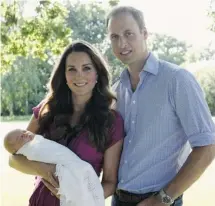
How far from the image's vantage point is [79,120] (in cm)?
187

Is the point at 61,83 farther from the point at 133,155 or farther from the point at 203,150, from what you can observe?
the point at 203,150

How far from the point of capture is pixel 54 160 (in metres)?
1.67

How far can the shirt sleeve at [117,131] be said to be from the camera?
1.72 meters

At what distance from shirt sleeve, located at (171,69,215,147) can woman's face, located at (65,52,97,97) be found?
1.39ft

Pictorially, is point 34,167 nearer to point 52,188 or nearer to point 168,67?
point 52,188

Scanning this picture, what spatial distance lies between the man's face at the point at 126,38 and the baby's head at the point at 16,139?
1.68 feet

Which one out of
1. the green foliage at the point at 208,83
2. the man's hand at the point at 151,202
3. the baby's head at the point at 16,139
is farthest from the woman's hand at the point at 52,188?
the green foliage at the point at 208,83

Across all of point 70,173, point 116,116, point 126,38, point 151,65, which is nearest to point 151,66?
point 151,65

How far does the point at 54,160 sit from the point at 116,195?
31cm

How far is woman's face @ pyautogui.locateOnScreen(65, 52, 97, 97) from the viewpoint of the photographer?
180 cm

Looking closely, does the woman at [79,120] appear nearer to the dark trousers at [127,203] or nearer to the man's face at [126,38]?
the dark trousers at [127,203]

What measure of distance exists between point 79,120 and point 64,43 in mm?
2964

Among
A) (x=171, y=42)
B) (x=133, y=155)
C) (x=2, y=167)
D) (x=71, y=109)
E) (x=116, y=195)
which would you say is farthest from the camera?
(x=171, y=42)

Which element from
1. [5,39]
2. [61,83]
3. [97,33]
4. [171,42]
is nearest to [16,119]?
[97,33]
